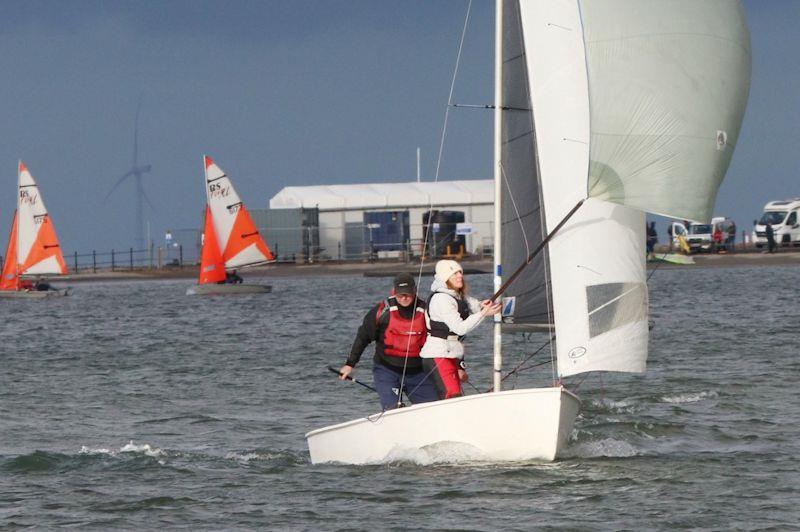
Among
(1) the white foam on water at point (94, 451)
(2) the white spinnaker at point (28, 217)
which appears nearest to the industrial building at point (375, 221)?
(2) the white spinnaker at point (28, 217)

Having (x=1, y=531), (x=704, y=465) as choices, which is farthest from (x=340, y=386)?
(x=1, y=531)

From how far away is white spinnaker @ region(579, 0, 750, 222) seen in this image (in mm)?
12820

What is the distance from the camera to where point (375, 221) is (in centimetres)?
7688

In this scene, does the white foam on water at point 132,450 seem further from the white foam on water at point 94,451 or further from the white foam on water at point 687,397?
the white foam on water at point 687,397

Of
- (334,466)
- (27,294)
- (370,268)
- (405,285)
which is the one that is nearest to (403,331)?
(405,285)

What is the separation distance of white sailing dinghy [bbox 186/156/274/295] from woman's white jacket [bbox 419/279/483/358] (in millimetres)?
40833

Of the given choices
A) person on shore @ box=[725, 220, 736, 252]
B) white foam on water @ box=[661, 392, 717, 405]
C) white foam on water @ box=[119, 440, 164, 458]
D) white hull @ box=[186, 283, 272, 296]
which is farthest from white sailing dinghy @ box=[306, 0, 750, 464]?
person on shore @ box=[725, 220, 736, 252]

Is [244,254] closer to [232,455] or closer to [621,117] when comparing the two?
[232,455]

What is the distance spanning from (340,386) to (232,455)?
6.90 meters

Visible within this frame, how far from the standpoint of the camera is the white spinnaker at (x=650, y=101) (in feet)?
42.1

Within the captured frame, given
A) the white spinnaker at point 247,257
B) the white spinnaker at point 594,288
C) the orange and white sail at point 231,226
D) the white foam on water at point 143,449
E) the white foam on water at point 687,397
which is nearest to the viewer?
the white spinnaker at point 594,288

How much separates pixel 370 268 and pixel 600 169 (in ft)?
190

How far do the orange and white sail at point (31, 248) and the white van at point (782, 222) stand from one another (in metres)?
30.5

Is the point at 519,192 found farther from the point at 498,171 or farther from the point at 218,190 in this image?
the point at 218,190
